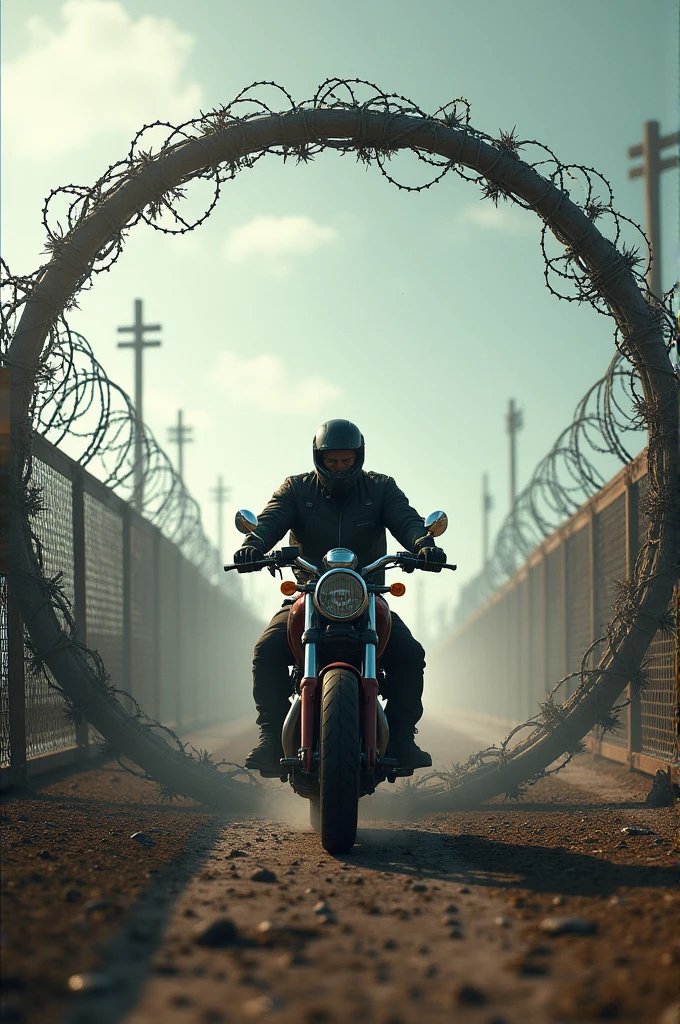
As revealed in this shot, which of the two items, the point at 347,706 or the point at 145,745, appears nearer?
the point at 347,706

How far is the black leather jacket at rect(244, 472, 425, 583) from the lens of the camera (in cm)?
623

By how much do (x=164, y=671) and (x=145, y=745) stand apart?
8422 mm

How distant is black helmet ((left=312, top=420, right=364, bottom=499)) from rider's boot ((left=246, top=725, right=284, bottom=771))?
1.34 meters

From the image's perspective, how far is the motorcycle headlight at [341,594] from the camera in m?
5.30

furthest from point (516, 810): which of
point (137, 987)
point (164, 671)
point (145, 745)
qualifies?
point (164, 671)

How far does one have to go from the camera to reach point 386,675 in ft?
19.3

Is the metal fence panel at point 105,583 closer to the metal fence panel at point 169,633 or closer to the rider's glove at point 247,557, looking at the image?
the metal fence panel at point 169,633

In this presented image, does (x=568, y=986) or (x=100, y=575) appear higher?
(x=100, y=575)

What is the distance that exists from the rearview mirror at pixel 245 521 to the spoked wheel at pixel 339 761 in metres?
0.98

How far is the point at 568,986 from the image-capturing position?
108 inches

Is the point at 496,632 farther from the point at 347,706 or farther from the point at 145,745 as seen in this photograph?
the point at 347,706

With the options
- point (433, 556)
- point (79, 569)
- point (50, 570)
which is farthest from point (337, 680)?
point (79, 569)

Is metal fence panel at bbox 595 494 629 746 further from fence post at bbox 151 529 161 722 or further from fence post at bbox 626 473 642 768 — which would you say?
fence post at bbox 151 529 161 722

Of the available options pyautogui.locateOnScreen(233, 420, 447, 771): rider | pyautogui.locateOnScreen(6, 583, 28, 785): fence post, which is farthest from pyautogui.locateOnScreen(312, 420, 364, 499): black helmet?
pyautogui.locateOnScreen(6, 583, 28, 785): fence post
